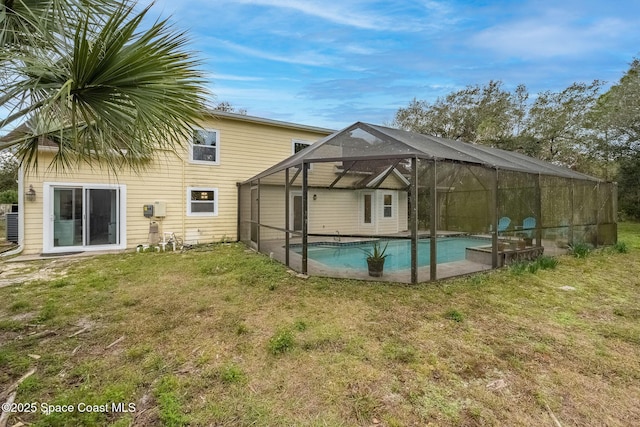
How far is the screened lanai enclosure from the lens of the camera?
18.0 ft

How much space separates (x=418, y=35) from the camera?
34.5ft

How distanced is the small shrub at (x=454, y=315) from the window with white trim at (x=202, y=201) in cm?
845

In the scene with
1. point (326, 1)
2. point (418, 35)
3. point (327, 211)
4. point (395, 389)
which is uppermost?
point (418, 35)

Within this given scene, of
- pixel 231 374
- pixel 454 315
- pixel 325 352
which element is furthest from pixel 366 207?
pixel 231 374

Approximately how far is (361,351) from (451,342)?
941 millimetres

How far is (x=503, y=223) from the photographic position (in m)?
6.37

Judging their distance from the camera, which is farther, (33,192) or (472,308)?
(33,192)

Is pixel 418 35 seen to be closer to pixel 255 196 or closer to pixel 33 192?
pixel 255 196

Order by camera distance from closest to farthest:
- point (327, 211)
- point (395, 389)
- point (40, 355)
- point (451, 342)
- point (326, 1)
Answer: point (395, 389) → point (40, 355) → point (451, 342) → point (326, 1) → point (327, 211)

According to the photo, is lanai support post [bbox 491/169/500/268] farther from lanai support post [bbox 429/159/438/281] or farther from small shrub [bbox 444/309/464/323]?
small shrub [bbox 444/309/464/323]

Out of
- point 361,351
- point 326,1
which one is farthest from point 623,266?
point 326,1

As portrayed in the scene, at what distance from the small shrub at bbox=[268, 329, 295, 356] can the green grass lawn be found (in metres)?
0.02

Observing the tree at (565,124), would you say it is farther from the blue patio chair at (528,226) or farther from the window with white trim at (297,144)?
the window with white trim at (297,144)

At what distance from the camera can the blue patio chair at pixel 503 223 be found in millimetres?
6277
